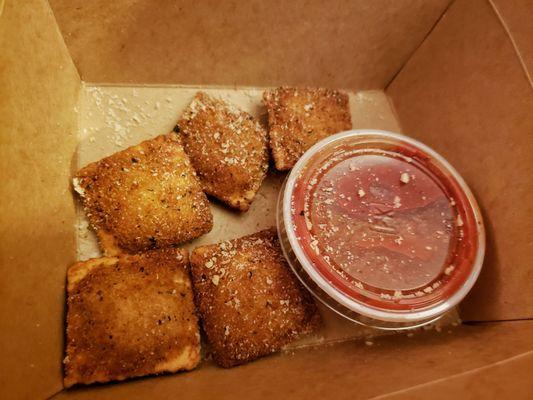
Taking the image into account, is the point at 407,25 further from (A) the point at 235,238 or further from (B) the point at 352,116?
(A) the point at 235,238

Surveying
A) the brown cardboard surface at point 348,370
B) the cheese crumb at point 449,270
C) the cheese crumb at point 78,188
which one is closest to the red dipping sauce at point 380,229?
the cheese crumb at point 449,270

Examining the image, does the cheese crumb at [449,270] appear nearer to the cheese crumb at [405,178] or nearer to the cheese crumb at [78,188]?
the cheese crumb at [405,178]

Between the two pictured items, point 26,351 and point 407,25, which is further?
point 407,25

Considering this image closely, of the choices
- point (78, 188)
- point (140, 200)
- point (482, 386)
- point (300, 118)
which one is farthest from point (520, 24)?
point (78, 188)

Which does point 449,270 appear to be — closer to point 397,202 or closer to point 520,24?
point 397,202

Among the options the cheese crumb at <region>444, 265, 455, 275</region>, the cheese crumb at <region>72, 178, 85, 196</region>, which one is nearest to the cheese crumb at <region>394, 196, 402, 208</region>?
the cheese crumb at <region>444, 265, 455, 275</region>

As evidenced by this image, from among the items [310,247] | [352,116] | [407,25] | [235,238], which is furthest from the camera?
[352,116]

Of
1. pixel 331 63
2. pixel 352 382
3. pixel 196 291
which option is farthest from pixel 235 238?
pixel 331 63
